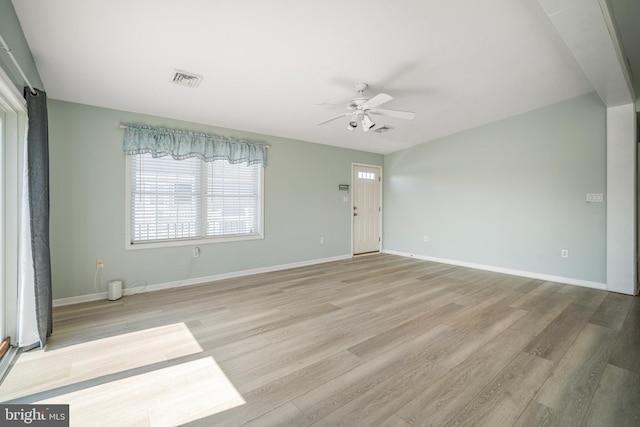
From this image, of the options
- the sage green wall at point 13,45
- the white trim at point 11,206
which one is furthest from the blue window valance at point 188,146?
the white trim at point 11,206

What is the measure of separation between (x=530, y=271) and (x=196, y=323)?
5029mm

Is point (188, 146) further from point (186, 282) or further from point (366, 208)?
point (366, 208)

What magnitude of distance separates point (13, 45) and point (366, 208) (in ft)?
18.7

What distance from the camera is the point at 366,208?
6441 millimetres

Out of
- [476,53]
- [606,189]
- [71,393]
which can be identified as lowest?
[71,393]

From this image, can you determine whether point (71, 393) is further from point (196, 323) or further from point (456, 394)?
point (456, 394)

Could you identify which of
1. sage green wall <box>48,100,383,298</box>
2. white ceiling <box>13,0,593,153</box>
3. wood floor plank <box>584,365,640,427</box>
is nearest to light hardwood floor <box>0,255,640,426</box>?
wood floor plank <box>584,365,640,427</box>

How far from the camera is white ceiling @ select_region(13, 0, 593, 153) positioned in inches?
83.9

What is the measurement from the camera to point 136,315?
115 inches

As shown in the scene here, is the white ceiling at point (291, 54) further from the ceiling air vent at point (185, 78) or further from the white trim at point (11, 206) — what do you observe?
the white trim at point (11, 206)

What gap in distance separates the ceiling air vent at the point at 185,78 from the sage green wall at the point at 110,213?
3.43 ft

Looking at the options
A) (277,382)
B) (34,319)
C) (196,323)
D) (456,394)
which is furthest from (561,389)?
(34,319)

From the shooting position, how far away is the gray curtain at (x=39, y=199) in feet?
7.16

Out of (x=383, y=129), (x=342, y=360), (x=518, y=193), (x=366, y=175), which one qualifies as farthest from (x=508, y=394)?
(x=366, y=175)
